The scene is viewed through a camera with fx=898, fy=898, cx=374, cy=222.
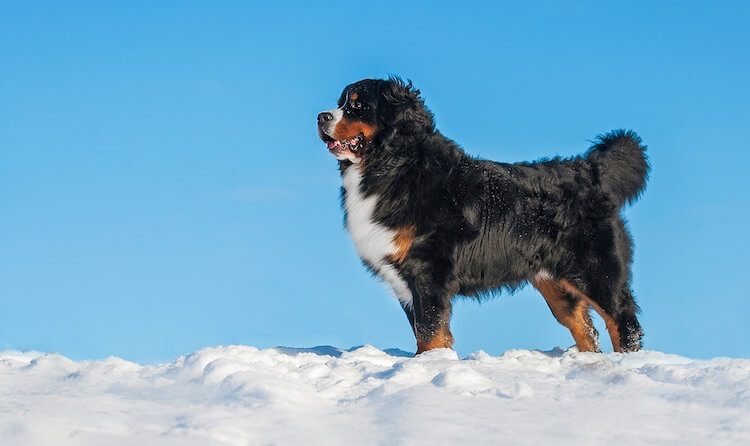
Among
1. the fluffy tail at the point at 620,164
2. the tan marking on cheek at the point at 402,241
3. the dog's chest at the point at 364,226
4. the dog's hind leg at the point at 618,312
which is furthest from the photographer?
the fluffy tail at the point at 620,164

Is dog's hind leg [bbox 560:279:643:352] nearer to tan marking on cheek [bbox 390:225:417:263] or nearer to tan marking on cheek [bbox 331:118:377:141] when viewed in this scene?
tan marking on cheek [bbox 390:225:417:263]

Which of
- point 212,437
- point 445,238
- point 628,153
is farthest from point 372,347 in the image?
point 212,437

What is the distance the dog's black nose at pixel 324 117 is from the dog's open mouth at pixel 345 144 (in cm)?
15

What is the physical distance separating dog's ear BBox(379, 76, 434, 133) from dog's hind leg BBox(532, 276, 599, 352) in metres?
1.91

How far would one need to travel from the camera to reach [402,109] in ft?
25.9

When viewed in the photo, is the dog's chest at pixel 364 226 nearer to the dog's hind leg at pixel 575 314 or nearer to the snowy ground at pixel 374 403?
the dog's hind leg at pixel 575 314

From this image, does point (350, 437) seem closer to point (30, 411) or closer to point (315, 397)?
point (315, 397)

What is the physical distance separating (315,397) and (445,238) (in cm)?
282

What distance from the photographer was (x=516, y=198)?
795 cm

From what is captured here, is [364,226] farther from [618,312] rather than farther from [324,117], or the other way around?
[618,312]

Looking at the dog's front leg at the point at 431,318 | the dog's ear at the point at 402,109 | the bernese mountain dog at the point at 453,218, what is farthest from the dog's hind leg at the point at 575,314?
the dog's ear at the point at 402,109

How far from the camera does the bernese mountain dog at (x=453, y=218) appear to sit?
7660 millimetres

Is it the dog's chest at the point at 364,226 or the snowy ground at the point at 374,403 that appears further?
the dog's chest at the point at 364,226

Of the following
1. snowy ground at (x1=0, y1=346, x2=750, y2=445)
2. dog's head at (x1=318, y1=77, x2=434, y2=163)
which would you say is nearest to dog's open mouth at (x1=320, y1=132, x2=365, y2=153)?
dog's head at (x1=318, y1=77, x2=434, y2=163)
